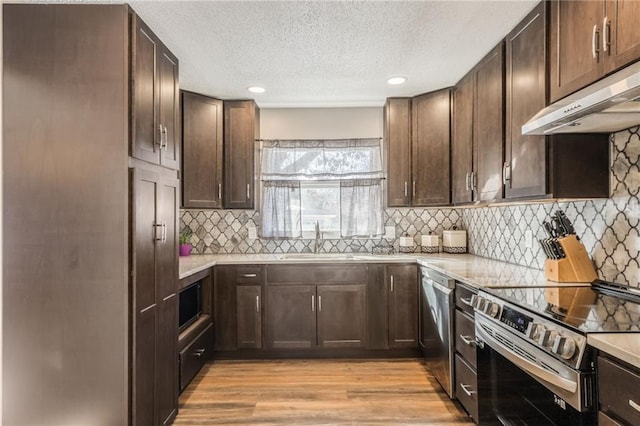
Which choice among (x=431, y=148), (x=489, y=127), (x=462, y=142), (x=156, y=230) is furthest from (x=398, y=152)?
(x=156, y=230)

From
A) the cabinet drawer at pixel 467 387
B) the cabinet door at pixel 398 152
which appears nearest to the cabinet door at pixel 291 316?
the cabinet door at pixel 398 152

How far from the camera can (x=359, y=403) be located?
2.61 m

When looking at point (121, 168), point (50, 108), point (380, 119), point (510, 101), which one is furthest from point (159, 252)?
point (380, 119)

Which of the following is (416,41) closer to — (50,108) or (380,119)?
(380,119)

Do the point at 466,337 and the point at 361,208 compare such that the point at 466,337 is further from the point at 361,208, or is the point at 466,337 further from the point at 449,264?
the point at 361,208

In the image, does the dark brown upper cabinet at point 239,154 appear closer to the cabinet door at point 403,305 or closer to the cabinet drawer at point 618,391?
the cabinet door at point 403,305

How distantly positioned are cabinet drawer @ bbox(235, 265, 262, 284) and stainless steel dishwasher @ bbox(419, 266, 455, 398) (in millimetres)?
1442

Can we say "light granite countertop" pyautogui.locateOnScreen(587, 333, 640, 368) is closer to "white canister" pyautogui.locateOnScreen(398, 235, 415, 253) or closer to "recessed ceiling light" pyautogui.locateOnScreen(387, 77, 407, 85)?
"recessed ceiling light" pyautogui.locateOnScreen(387, 77, 407, 85)

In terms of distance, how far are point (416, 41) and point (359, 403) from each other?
250cm

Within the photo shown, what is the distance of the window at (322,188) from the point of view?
3.93 m

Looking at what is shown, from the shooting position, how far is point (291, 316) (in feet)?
11.1

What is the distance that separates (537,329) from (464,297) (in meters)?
0.87

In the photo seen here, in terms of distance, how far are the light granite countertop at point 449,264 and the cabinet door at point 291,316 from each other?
0.28 metres

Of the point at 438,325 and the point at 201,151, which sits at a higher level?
the point at 201,151
